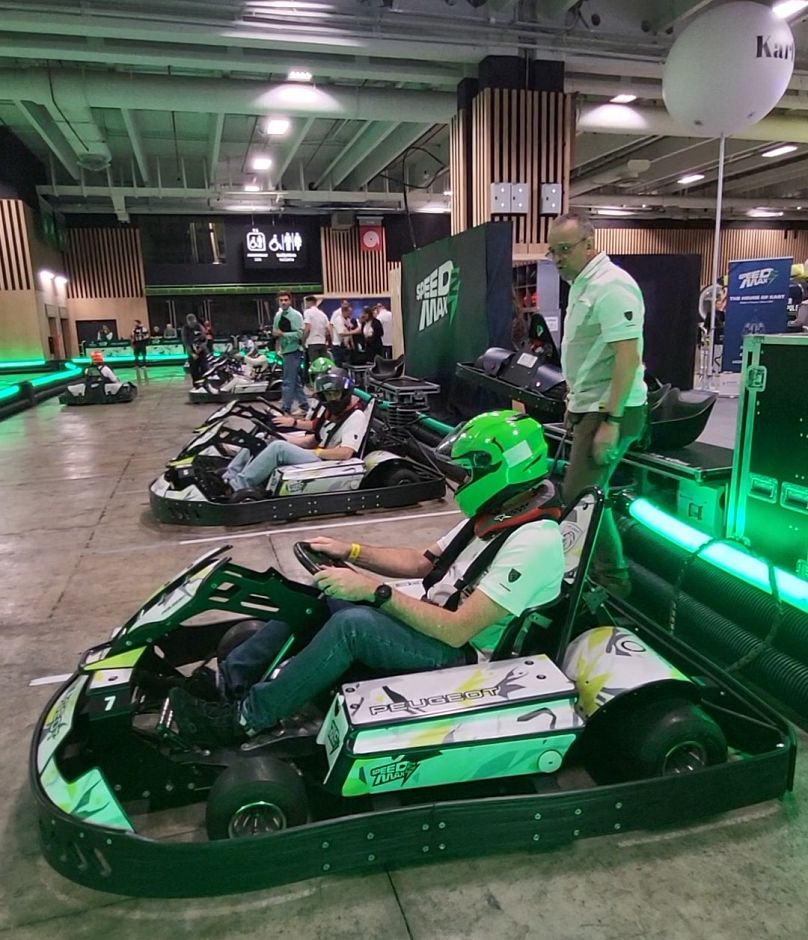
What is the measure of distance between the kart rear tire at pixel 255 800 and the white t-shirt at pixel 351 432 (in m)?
3.34

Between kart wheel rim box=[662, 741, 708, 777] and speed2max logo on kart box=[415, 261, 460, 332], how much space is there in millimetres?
5231

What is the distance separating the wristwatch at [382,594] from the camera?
5.78ft

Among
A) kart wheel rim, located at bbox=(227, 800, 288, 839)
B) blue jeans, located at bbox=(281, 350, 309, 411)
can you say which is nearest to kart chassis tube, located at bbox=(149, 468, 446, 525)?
kart wheel rim, located at bbox=(227, 800, 288, 839)

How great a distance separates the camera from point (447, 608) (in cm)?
193

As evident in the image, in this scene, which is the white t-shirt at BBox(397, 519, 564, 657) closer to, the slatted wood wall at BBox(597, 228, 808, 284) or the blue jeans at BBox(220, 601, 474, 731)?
the blue jeans at BBox(220, 601, 474, 731)

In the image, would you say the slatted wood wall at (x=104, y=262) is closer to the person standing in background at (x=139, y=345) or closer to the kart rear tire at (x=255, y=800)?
the person standing in background at (x=139, y=345)

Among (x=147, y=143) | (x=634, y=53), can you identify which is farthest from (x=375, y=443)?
(x=147, y=143)

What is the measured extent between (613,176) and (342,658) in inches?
645

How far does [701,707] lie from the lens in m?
2.03

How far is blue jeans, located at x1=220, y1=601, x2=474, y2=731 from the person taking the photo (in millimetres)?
1794

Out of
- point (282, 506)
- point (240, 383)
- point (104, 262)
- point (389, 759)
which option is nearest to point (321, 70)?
point (240, 383)

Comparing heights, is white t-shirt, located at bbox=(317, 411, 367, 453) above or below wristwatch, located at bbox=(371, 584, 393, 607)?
below

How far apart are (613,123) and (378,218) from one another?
11.7 m

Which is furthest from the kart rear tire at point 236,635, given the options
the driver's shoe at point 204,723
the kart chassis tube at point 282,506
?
the kart chassis tube at point 282,506
